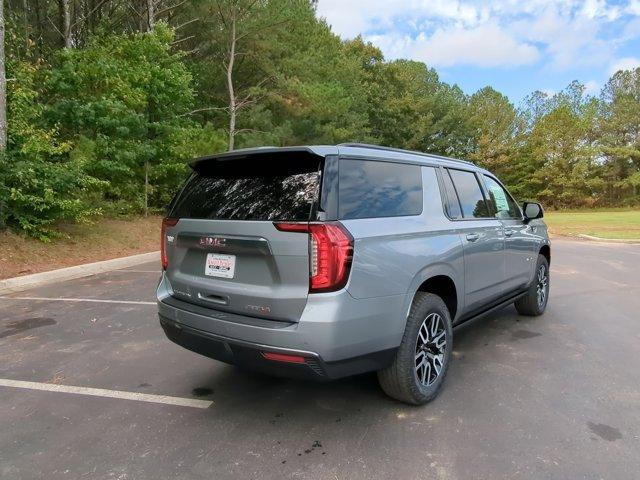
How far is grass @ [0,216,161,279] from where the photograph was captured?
9047 millimetres

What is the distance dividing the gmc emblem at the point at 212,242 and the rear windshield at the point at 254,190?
0.50ft

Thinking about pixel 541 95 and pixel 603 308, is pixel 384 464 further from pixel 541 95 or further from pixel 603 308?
pixel 541 95

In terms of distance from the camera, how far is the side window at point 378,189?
9.64 feet

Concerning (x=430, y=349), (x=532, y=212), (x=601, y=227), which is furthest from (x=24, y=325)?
(x=601, y=227)

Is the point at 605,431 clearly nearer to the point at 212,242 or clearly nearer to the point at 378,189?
the point at 378,189

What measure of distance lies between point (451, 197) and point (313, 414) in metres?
2.10

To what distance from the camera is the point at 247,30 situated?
20297mm

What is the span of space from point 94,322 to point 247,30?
1786 centimetres

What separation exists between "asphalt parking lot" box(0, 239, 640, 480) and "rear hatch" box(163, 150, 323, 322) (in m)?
0.83

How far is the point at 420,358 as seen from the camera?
11.0 feet

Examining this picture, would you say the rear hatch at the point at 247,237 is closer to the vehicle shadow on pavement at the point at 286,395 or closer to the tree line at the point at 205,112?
Result: the vehicle shadow on pavement at the point at 286,395

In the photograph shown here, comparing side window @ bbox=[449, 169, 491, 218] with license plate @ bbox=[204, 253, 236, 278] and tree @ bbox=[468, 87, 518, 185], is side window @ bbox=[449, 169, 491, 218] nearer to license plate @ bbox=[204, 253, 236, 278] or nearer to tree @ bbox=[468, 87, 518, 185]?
license plate @ bbox=[204, 253, 236, 278]

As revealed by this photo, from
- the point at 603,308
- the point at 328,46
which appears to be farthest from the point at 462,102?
the point at 603,308

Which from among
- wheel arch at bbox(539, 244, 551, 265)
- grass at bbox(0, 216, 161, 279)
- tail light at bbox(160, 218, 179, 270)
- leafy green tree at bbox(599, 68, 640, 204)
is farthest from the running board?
leafy green tree at bbox(599, 68, 640, 204)
